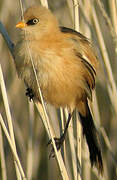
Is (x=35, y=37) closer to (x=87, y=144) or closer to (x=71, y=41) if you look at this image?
(x=71, y=41)

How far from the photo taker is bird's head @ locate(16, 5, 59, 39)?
110 inches

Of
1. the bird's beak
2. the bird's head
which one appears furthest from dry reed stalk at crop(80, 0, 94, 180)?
the bird's beak

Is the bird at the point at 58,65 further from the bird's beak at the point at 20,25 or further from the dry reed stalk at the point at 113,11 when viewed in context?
the dry reed stalk at the point at 113,11

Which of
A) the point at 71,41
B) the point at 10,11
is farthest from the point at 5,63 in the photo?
the point at 71,41

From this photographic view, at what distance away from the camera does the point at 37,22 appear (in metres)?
2.87

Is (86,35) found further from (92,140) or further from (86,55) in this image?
(92,140)

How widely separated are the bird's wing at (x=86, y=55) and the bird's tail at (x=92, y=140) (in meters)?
0.24

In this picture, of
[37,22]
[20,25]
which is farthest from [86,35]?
[20,25]

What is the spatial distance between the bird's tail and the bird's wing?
0.80ft

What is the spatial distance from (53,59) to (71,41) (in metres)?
0.32

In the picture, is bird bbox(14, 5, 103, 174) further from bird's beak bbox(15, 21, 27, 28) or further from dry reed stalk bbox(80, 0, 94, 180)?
dry reed stalk bbox(80, 0, 94, 180)

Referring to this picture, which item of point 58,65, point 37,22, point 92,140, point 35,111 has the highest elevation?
point 37,22

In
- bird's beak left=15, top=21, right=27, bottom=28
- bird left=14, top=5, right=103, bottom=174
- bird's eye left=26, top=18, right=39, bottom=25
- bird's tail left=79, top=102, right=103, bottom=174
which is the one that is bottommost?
bird's tail left=79, top=102, right=103, bottom=174

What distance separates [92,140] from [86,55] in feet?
2.47
